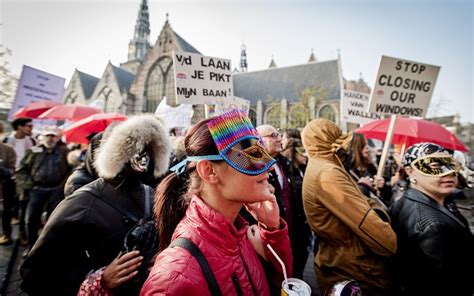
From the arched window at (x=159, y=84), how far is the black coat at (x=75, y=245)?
Answer: 30.8 metres

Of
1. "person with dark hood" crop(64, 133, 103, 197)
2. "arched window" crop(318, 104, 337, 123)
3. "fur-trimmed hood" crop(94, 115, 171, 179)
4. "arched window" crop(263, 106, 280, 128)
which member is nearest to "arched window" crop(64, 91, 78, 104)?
"arched window" crop(263, 106, 280, 128)

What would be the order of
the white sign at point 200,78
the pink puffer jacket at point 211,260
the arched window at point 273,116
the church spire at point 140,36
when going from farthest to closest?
1. the church spire at point 140,36
2. the arched window at point 273,116
3. the white sign at point 200,78
4. the pink puffer jacket at point 211,260

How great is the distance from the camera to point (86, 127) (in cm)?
466

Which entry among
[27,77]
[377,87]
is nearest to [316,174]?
[377,87]

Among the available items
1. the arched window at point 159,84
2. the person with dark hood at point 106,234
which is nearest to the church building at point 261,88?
the arched window at point 159,84

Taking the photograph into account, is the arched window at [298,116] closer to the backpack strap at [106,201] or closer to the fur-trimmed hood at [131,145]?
the fur-trimmed hood at [131,145]

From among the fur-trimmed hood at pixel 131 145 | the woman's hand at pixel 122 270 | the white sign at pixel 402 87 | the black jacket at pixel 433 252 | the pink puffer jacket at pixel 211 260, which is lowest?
the black jacket at pixel 433 252

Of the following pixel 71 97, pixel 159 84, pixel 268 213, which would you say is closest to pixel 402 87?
pixel 268 213

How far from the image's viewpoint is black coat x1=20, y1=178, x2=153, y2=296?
52.6 inches

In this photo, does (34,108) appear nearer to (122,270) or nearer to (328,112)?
(122,270)

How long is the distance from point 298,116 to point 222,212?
30.1 meters

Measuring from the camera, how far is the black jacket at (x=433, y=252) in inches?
66.4

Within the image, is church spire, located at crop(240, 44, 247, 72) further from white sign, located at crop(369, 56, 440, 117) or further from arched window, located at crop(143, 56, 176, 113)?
white sign, located at crop(369, 56, 440, 117)

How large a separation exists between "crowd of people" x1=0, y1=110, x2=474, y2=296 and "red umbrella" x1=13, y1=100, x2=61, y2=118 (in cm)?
528
